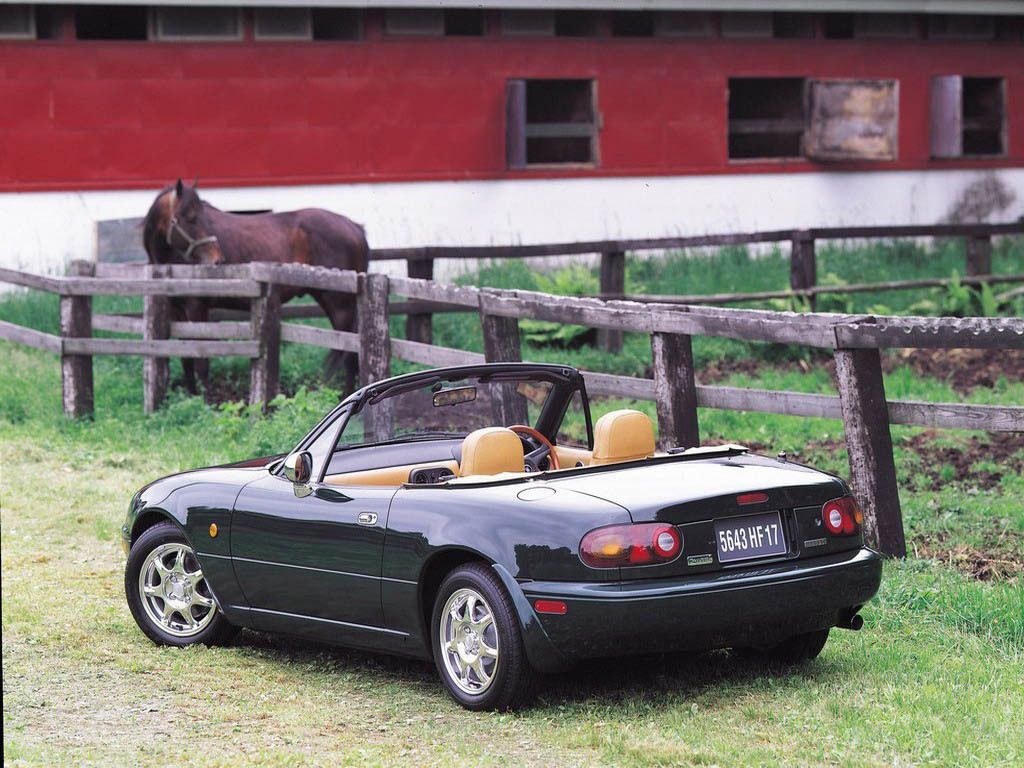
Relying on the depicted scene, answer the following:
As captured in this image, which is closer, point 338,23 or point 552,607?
point 552,607

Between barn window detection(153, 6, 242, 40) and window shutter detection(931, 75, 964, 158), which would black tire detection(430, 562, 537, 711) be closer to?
barn window detection(153, 6, 242, 40)

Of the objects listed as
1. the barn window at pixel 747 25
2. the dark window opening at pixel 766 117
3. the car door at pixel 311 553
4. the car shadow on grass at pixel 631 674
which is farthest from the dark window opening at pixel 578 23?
the car shadow on grass at pixel 631 674

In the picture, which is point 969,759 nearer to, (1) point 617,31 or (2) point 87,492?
(2) point 87,492

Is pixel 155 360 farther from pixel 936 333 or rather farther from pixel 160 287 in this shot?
pixel 936 333

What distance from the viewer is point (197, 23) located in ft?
69.4

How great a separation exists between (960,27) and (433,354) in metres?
16.7

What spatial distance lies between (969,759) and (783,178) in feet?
64.4

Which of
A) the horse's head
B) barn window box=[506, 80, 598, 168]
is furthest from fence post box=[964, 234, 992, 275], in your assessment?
the horse's head

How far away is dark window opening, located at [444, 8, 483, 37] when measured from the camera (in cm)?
2241

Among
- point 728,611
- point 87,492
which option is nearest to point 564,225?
point 87,492

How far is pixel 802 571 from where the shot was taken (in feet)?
20.0

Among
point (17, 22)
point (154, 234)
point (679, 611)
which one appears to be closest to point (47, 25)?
point (17, 22)

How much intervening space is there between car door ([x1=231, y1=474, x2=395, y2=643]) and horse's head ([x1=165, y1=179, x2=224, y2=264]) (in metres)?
8.95

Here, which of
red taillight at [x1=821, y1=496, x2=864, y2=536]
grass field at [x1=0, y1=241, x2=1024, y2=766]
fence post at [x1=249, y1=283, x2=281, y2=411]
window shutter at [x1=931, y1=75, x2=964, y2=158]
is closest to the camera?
grass field at [x1=0, y1=241, x2=1024, y2=766]
